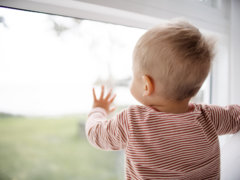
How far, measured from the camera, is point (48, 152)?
0.79 m

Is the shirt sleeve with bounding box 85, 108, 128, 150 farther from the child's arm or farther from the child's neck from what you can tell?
the child's neck

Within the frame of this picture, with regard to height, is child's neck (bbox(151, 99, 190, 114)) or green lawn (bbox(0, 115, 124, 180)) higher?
child's neck (bbox(151, 99, 190, 114))

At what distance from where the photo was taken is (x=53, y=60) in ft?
2.59

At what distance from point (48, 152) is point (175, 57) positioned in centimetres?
66

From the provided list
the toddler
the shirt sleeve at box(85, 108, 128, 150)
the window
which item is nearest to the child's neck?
the toddler

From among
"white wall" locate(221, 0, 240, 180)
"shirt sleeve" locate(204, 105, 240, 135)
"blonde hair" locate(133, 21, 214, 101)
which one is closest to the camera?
"blonde hair" locate(133, 21, 214, 101)

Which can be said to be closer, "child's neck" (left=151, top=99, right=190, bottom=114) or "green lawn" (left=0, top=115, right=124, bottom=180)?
"child's neck" (left=151, top=99, right=190, bottom=114)

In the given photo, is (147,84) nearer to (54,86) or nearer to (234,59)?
(54,86)

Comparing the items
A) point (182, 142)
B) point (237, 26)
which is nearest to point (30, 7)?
point (182, 142)

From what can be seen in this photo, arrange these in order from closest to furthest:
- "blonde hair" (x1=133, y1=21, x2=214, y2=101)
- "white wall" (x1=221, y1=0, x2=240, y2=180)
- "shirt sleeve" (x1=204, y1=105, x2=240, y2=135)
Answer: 1. "blonde hair" (x1=133, y1=21, x2=214, y2=101)
2. "shirt sleeve" (x1=204, y1=105, x2=240, y2=135)
3. "white wall" (x1=221, y1=0, x2=240, y2=180)

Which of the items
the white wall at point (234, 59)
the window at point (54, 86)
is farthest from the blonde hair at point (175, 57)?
the white wall at point (234, 59)

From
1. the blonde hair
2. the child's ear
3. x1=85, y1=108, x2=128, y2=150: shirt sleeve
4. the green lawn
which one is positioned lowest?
the green lawn

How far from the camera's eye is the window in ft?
2.37

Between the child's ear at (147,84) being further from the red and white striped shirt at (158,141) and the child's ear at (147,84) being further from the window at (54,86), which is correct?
the window at (54,86)
